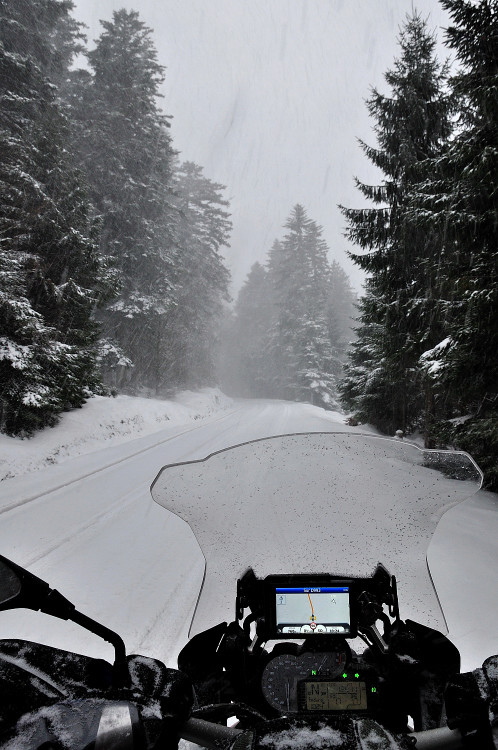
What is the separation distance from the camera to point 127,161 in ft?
82.0

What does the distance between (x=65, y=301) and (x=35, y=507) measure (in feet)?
28.4

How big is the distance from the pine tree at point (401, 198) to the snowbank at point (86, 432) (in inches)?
381

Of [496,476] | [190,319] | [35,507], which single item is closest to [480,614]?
[496,476]

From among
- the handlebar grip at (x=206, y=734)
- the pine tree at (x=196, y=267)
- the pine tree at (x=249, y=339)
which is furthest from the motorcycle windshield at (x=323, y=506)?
the pine tree at (x=249, y=339)

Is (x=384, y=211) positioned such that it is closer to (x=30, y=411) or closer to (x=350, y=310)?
(x=30, y=411)

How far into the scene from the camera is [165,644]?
12.3 ft

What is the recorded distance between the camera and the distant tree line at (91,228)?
12742 millimetres

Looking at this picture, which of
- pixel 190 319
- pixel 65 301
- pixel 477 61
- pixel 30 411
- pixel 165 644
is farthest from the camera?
pixel 190 319

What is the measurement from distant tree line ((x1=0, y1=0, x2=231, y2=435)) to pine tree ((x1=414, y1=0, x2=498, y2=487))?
10.2 m

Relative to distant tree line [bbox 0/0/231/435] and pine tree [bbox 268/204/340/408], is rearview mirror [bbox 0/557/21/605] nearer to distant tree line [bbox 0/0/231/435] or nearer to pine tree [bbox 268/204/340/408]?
distant tree line [bbox 0/0/231/435]

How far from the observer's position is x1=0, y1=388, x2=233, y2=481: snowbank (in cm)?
1098

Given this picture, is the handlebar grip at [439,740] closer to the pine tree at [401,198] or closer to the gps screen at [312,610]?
the gps screen at [312,610]

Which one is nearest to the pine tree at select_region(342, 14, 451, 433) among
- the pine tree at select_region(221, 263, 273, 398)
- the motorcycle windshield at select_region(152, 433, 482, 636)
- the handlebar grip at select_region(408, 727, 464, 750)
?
the motorcycle windshield at select_region(152, 433, 482, 636)

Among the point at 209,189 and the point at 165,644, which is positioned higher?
the point at 209,189
